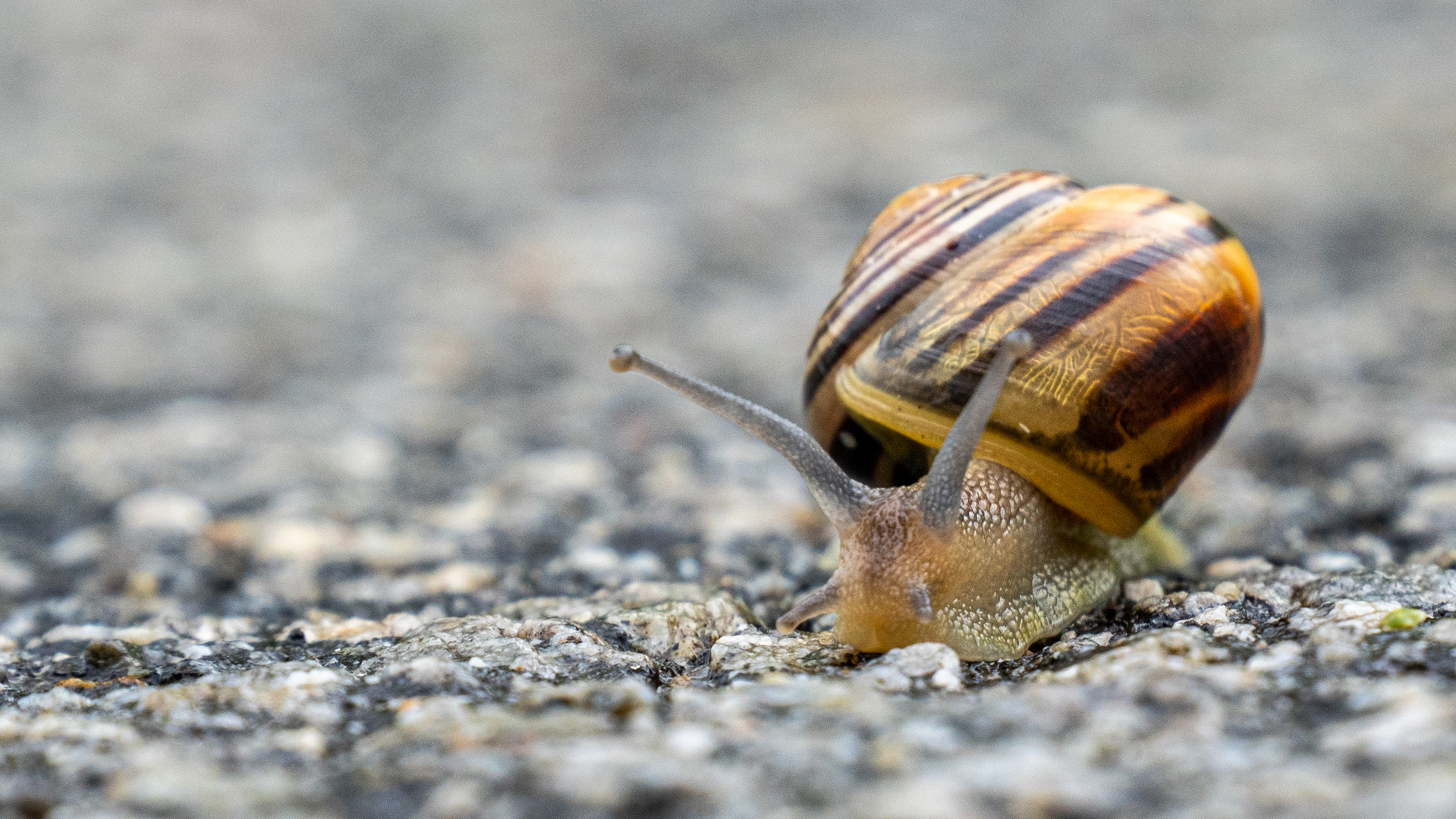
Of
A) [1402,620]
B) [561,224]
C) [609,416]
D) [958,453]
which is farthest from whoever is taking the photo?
[561,224]

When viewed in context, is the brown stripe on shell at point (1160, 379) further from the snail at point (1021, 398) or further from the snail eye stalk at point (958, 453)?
the snail eye stalk at point (958, 453)

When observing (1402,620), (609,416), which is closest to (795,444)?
(1402,620)

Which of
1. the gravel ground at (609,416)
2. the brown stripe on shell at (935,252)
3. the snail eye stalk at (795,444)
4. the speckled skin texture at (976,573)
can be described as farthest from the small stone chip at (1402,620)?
the brown stripe on shell at (935,252)

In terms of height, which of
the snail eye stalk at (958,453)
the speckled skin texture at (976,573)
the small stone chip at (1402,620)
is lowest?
the small stone chip at (1402,620)

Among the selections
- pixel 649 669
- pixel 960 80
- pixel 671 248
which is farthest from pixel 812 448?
pixel 960 80

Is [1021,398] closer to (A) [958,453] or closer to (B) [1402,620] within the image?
(A) [958,453]

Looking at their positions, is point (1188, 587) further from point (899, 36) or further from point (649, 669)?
point (899, 36)

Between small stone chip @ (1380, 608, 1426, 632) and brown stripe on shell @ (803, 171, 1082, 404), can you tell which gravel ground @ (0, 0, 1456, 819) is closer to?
small stone chip @ (1380, 608, 1426, 632)
